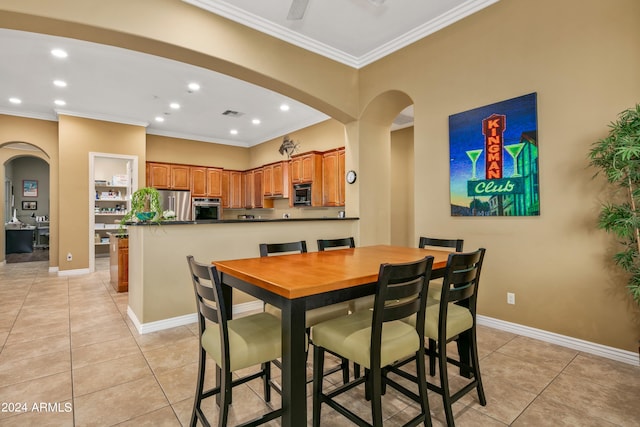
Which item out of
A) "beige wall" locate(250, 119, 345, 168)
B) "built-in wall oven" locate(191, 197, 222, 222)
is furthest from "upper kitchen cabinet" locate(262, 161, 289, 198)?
"built-in wall oven" locate(191, 197, 222, 222)

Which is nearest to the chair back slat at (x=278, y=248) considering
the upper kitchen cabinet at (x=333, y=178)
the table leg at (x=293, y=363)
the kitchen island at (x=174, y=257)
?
the table leg at (x=293, y=363)

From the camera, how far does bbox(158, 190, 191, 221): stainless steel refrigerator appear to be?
24.9 ft

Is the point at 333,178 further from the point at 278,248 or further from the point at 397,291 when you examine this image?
the point at 397,291

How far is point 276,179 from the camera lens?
7.49 m

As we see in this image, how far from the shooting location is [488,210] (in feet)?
10.6

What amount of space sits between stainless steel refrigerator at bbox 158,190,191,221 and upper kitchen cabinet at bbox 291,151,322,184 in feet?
9.65

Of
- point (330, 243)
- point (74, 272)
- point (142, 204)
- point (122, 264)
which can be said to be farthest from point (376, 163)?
point (74, 272)

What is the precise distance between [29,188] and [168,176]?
23.8ft

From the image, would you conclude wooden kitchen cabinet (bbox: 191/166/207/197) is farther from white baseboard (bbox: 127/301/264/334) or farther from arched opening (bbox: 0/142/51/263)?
arched opening (bbox: 0/142/51/263)

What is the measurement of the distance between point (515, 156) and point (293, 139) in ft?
16.5

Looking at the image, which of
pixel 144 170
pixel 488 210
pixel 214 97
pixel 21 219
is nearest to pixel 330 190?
pixel 214 97

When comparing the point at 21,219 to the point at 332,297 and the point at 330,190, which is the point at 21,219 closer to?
the point at 330,190

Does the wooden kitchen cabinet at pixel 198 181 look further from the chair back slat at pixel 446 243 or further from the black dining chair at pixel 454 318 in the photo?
the black dining chair at pixel 454 318

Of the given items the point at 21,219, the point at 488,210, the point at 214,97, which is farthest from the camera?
the point at 21,219
